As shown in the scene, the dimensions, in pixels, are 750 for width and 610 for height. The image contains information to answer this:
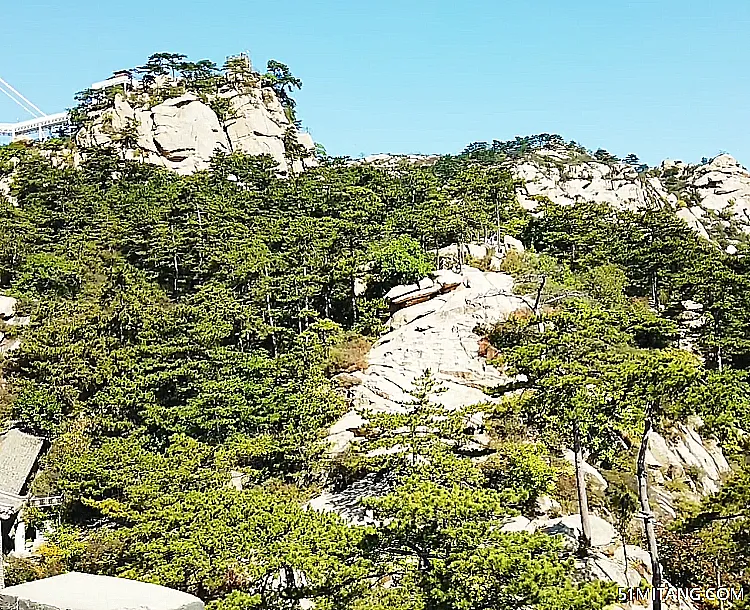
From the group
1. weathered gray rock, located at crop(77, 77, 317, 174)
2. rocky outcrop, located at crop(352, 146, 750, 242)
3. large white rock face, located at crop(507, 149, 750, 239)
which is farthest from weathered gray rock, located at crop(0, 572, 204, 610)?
rocky outcrop, located at crop(352, 146, 750, 242)

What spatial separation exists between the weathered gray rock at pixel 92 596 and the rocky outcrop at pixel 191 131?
45380 millimetres

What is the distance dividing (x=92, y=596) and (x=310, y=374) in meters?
19.2

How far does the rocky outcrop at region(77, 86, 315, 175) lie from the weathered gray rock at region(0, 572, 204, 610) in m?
45.4

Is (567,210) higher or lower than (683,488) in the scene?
higher

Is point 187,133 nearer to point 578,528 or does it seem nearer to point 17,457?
point 17,457

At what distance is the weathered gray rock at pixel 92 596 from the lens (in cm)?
324

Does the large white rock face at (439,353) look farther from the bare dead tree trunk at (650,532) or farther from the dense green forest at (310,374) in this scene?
the bare dead tree trunk at (650,532)

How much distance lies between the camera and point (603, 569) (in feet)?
45.1

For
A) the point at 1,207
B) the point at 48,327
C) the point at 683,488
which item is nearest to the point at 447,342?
the point at 683,488

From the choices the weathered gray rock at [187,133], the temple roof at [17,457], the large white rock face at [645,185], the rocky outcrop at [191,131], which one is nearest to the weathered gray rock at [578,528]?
the temple roof at [17,457]

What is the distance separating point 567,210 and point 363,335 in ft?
51.9

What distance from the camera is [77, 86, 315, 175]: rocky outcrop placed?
46656 millimetres

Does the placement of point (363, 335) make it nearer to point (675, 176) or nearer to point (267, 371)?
point (267, 371)

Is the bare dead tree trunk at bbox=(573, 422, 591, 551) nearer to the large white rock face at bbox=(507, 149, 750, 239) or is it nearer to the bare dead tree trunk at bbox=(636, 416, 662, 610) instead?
the bare dead tree trunk at bbox=(636, 416, 662, 610)
